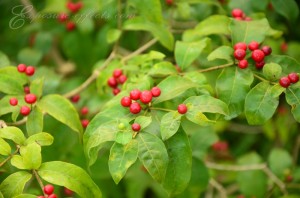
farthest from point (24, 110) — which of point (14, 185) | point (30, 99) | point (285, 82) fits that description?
point (285, 82)

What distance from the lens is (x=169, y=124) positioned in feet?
5.10

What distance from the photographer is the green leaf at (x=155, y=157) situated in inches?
59.3

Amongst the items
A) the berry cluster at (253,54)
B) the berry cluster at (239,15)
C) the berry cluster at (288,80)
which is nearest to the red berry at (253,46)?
the berry cluster at (253,54)

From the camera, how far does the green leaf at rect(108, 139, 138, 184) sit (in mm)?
1492

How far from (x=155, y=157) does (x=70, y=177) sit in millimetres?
338

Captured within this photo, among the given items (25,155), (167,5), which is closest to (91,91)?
(167,5)

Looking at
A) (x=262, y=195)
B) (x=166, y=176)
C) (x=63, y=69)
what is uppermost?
(x=166, y=176)

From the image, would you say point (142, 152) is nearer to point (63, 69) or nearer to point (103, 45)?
point (103, 45)

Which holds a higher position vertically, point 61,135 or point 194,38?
point 194,38

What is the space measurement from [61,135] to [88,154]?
2.71 ft

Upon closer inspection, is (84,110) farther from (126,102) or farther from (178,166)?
(178,166)

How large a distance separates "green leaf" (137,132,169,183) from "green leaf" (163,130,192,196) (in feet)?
0.30

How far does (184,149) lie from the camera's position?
1604 millimetres

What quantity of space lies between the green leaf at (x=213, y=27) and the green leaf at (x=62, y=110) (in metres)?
0.74
